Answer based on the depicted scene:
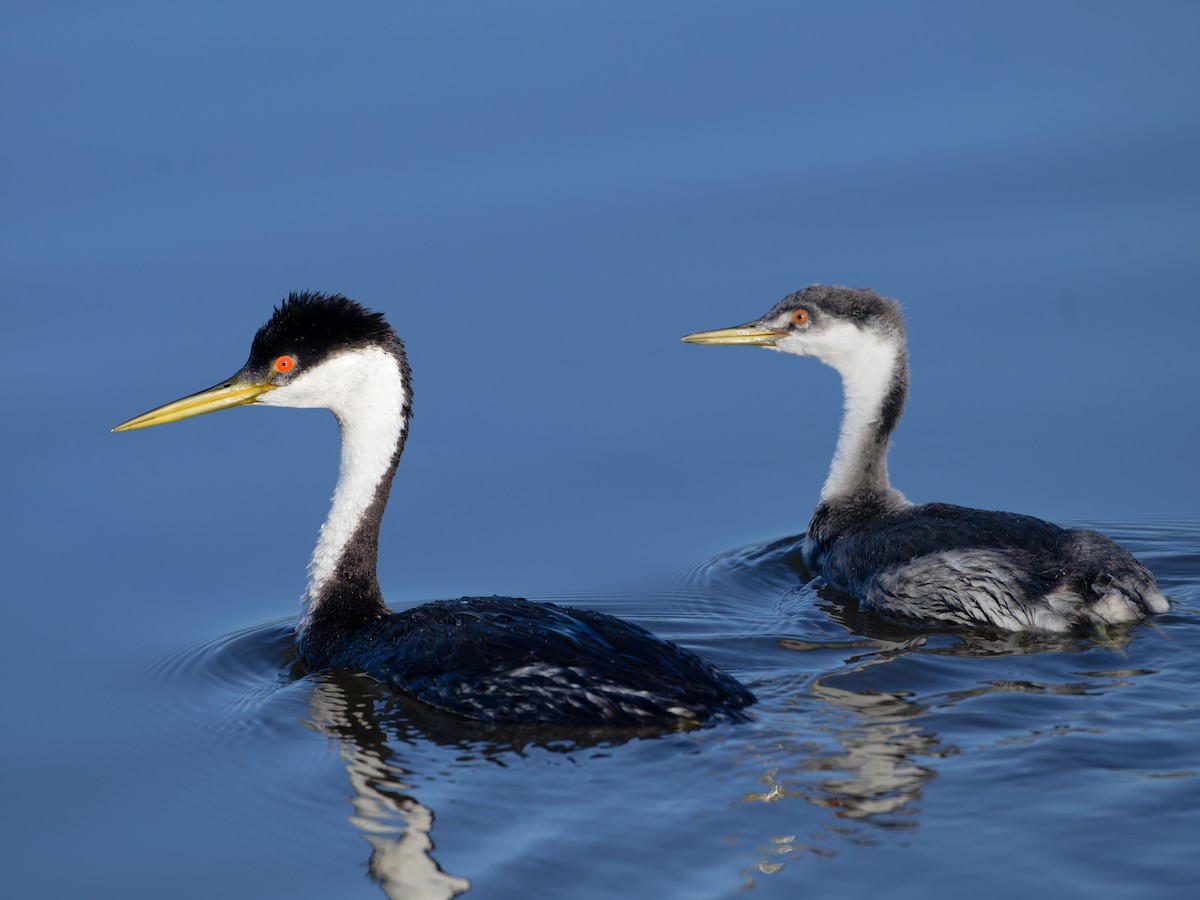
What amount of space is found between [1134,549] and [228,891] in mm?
5087

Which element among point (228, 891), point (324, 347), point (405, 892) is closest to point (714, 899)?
point (405, 892)

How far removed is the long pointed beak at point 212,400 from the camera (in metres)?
8.43

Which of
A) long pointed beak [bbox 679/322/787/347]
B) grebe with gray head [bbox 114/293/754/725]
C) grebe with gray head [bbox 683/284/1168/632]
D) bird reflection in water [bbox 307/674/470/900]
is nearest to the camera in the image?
bird reflection in water [bbox 307/674/470/900]

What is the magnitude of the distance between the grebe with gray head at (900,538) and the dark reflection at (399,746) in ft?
6.89

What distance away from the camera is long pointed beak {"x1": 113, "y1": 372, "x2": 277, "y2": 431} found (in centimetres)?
843

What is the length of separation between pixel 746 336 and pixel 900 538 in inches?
71.4

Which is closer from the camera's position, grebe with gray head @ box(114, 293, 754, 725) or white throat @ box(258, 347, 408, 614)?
grebe with gray head @ box(114, 293, 754, 725)

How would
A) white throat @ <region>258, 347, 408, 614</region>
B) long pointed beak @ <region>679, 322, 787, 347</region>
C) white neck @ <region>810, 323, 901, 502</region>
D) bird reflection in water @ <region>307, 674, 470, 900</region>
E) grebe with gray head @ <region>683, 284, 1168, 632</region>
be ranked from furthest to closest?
long pointed beak @ <region>679, 322, 787, 347</region> → white neck @ <region>810, 323, 901, 502</region> → white throat @ <region>258, 347, 408, 614</region> → grebe with gray head @ <region>683, 284, 1168, 632</region> → bird reflection in water @ <region>307, 674, 470, 900</region>

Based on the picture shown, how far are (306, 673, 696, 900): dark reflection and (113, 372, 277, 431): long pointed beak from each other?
4.70 ft

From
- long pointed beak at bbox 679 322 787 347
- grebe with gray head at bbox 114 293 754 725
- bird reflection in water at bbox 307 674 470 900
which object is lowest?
bird reflection in water at bbox 307 674 470 900

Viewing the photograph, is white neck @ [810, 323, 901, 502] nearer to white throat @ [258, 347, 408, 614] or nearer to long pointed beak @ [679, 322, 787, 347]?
long pointed beak @ [679, 322, 787, 347]

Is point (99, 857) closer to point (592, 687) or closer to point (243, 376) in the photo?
point (592, 687)

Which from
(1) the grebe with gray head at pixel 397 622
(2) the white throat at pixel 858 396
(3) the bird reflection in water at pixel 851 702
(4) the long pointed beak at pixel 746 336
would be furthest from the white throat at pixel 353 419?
(2) the white throat at pixel 858 396

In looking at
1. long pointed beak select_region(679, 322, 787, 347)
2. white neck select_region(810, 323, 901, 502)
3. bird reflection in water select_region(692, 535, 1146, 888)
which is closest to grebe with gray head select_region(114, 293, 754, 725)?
bird reflection in water select_region(692, 535, 1146, 888)
